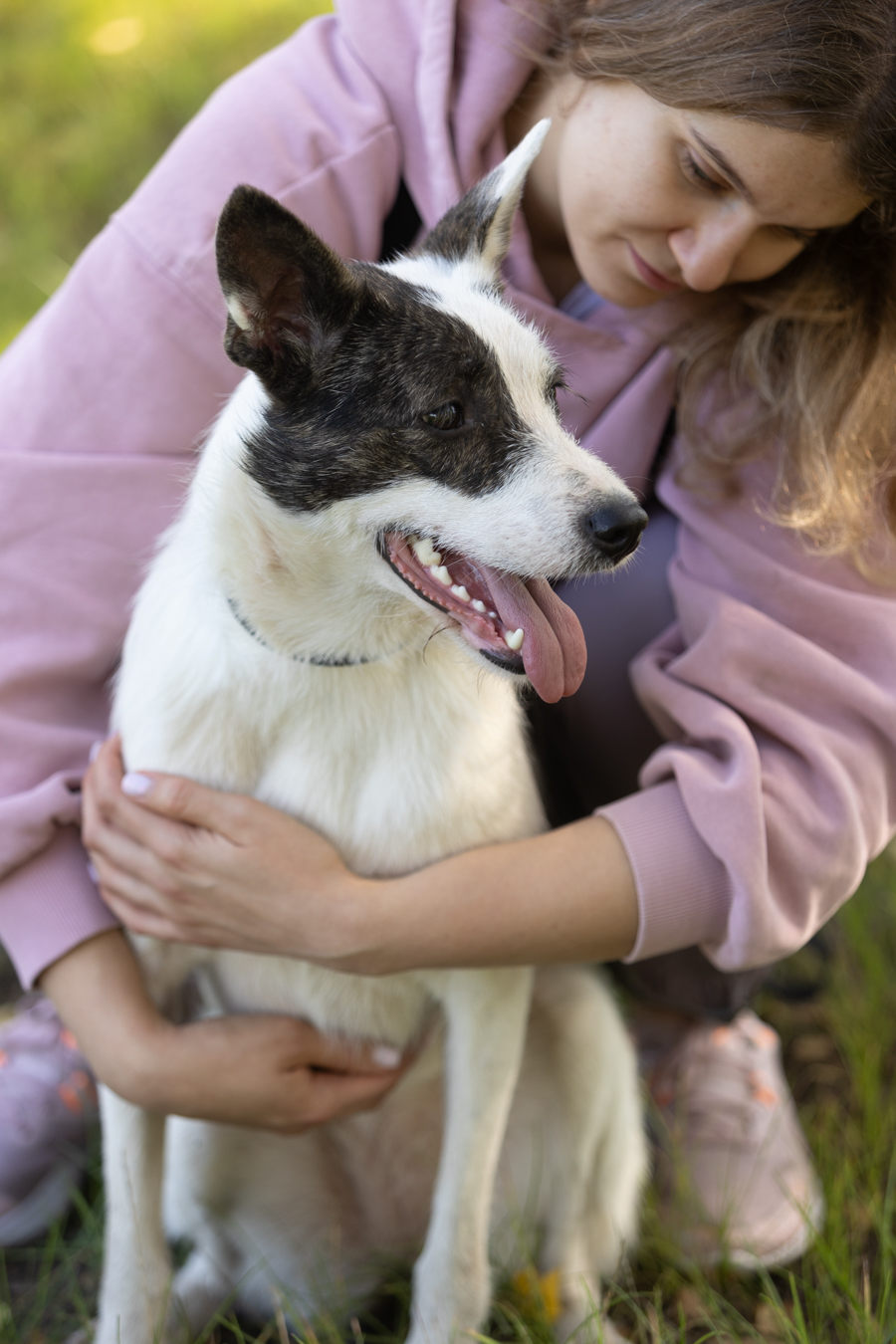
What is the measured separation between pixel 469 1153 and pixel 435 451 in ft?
3.45

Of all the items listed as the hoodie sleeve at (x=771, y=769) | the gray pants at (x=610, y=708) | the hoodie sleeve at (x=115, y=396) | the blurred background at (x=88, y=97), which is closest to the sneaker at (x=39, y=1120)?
the hoodie sleeve at (x=115, y=396)

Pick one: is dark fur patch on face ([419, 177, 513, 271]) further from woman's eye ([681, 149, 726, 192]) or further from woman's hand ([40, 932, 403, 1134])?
woman's hand ([40, 932, 403, 1134])

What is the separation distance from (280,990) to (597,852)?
55 centimetres

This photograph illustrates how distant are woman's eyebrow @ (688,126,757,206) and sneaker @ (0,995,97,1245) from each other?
183cm

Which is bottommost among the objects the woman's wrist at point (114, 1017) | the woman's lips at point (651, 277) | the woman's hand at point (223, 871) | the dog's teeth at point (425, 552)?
the woman's wrist at point (114, 1017)

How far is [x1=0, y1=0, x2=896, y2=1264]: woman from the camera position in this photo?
1.54m

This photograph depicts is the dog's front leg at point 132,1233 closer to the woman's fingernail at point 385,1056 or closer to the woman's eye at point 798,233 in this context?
the woman's fingernail at point 385,1056

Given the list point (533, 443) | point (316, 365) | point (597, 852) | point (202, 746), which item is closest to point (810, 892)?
point (597, 852)

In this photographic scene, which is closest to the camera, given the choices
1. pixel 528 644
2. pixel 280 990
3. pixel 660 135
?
pixel 528 644

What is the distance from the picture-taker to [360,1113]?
6.00ft

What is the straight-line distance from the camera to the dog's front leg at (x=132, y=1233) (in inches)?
63.9

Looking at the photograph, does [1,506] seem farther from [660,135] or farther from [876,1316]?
[876,1316]

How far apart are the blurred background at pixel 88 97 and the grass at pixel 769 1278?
9.78 feet

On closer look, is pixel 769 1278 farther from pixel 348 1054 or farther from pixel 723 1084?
pixel 348 1054
